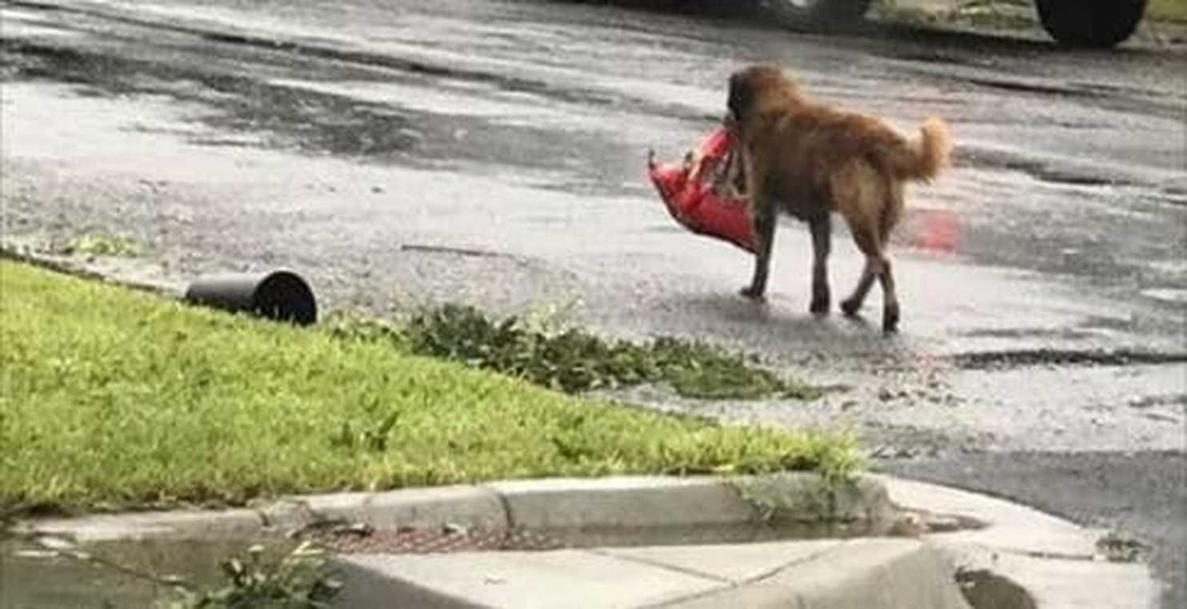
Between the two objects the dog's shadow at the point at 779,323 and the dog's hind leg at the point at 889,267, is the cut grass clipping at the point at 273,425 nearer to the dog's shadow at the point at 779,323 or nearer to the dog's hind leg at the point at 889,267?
the dog's shadow at the point at 779,323

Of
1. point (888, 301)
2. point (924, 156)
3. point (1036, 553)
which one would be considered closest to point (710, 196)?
point (888, 301)

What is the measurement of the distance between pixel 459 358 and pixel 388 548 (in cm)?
265

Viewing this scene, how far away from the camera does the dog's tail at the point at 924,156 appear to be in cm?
956

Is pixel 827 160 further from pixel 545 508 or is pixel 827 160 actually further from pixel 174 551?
pixel 174 551

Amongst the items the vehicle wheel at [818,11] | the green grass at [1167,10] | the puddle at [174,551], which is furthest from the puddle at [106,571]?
the green grass at [1167,10]

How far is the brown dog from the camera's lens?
969cm

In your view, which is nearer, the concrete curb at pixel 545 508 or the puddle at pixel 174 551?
the puddle at pixel 174 551

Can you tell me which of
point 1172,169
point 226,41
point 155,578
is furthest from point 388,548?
point 1172,169

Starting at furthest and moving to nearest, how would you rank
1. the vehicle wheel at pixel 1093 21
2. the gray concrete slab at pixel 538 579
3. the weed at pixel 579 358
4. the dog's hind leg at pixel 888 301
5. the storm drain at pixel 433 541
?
the vehicle wheel at pixel 1093 21, the dog's hind leg at pixel 888 301, the weed at pixel 579 358, the storm drain at pixel 433 541, the gray concrete slab at pixel 538 579

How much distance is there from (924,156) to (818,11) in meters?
4.36

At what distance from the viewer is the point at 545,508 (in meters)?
6.65

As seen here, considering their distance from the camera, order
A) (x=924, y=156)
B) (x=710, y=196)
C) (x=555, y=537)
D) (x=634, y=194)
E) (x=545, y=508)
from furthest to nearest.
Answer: (x=634, y=194), (x=710, y=196), (x=924, y=156), (x=545, y=508), (x=555, y=537)

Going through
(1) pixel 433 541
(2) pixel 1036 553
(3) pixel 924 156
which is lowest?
(2) pixel 1036 553

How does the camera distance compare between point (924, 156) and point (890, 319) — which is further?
point (890, 319)
